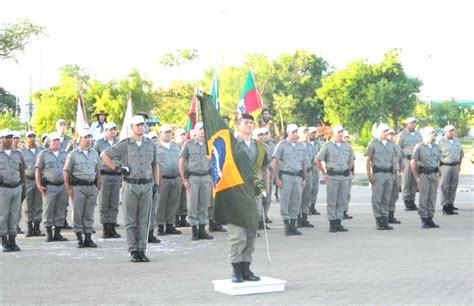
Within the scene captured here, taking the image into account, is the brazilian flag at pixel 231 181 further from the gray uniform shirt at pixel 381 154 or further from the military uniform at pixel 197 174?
the gray uniform shirt at pixel 381 154

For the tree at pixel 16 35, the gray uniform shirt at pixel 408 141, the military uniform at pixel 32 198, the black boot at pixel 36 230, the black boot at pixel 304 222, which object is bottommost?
the black boot at pixel 36 230

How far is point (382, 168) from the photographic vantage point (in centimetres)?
1552

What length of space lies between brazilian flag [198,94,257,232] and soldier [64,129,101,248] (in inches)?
164

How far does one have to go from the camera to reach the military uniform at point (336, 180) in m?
14.8

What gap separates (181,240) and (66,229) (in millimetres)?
3002

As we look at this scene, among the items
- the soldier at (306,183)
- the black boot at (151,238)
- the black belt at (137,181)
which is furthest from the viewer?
the soldier at (306,183)

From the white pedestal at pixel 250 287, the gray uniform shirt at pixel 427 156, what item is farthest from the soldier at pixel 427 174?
the white pedestal at pixel 250 287

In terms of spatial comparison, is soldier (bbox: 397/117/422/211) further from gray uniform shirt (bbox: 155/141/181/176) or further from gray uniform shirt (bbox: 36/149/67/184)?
gray uniform shirt (bbox: 36/149/67/184)

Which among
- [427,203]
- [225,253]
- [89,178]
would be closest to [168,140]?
[89,178]

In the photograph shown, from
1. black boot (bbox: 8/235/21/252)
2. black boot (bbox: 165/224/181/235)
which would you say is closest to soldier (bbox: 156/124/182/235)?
black boot (bbox: 165/224/181/235)

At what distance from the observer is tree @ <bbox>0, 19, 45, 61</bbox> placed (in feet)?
138

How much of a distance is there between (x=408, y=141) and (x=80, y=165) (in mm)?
8728

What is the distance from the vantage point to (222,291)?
8.73m

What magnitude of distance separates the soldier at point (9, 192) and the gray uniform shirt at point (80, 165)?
76cm
